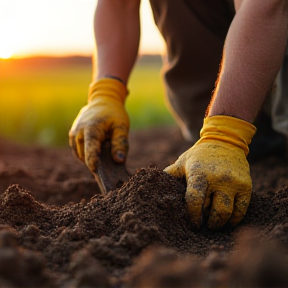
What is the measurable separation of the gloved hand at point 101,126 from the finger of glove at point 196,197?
0.62m

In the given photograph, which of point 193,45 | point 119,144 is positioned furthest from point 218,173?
point 193,45

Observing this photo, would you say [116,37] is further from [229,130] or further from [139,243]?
[139,243]

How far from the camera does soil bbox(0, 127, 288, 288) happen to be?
103 centimetres

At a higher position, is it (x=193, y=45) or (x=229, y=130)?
(x=193, y=45)

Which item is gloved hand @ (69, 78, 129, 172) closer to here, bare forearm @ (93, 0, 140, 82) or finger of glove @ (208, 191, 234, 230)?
bare forearm @ (93, 0, 140, 82)

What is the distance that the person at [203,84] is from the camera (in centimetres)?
171

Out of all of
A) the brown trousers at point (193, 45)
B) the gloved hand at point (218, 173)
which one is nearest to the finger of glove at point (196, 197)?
the gloved hand at point (218, 173)

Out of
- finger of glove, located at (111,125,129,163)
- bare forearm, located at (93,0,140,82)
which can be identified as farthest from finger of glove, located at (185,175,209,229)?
bare forearm, located at (93,0,140,82)

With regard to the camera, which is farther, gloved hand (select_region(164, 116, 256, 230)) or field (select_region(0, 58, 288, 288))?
gloved hand (select_region(164, 116, 256, 230))

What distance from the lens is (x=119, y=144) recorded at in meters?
2.28

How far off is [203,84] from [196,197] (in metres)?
1.77

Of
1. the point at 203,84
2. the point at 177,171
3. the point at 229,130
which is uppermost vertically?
the point at 203,84

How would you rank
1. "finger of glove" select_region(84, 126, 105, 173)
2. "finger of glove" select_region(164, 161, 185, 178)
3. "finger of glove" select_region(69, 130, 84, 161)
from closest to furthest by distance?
"finger of glove" select_region(164, 161, 185, 178)
"finger of glove" select_region(84, 126, 105, 173)
"finger of glove" select_region(69, 130, 84, 161)

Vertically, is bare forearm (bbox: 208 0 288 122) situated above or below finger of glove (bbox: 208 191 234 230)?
above
